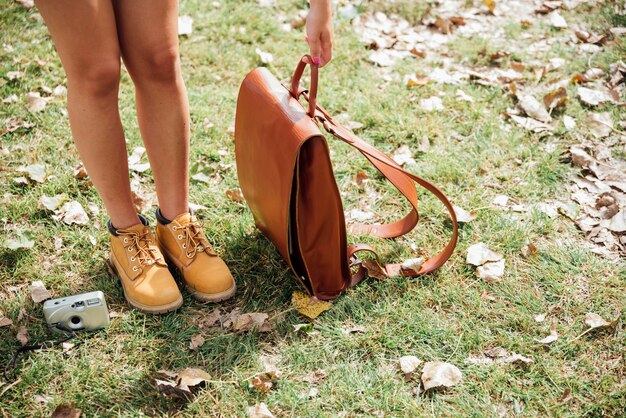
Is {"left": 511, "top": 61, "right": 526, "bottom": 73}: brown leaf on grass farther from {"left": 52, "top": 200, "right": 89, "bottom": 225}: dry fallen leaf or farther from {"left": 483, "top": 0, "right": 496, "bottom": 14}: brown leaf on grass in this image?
{"left": 52, "top": 200, "right": 89, "bottom": 225}: dry fallen leaf

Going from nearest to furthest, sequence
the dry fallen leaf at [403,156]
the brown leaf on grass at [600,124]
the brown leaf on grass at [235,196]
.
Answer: the brown leaf on grass at [235,196], the dry fallen leaf at [403,156], the brown leaf on grass at [600,124]

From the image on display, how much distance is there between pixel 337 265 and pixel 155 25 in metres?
0.98

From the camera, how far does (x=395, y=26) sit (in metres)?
3.91

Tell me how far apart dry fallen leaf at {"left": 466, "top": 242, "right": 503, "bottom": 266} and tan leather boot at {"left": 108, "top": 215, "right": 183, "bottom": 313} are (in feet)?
3.68

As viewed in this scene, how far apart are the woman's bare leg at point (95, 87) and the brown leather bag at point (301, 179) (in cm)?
45

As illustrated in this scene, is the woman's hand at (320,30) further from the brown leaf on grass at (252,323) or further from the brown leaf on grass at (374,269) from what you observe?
the brown leaf on grass at (252,323)

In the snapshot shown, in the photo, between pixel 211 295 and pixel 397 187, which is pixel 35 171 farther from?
pixel 397 187

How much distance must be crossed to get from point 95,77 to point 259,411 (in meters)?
1.12

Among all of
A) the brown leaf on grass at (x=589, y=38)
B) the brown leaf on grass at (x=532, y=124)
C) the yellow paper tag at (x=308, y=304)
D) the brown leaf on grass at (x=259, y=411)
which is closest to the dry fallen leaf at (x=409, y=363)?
the yellow paper tag at (x=308, y=304)

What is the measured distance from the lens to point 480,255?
2357mm

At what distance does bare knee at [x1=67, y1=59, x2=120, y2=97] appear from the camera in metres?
1.75

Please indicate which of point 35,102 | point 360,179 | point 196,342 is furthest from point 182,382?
point 35,102

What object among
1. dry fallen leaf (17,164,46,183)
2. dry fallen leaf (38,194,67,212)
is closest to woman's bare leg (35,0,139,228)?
dry fallen leaf (38,194,67,212)

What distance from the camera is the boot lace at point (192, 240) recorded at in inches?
85.7
